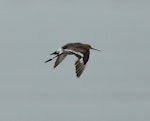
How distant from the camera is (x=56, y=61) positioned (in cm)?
3616

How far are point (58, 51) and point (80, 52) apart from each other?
688mm

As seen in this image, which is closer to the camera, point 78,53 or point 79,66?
point 79,66

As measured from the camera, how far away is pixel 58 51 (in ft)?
114

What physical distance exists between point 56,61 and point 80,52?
142cm

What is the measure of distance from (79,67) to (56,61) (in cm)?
235

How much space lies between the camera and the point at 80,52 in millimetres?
34938

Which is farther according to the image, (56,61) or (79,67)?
(56,61)

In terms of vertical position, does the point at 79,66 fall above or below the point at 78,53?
below

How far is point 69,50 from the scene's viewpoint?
3469 centimetres

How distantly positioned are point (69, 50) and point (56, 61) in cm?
155

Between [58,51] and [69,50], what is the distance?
1.03ft
